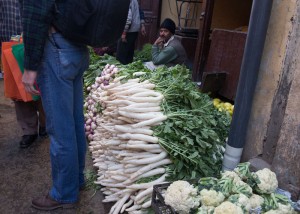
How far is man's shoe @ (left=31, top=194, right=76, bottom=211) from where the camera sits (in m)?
2.51

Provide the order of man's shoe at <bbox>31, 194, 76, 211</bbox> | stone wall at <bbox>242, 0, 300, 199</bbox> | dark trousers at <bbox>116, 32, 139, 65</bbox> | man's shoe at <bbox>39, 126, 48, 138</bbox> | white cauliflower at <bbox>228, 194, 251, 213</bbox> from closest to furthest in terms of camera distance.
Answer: white cauliflower at <bbox>228, 194, 251, 213</bbox>
stone wall at <bbox>242, 0, 300, 199</bbox>
man's shoe at <bbox>31, 194, 76, 211</bbox>
man's shoe at <bbox>39, 126, 48, 138</bbox>
dark trousers at <bbox>116, 32, 139, 65</bbox>

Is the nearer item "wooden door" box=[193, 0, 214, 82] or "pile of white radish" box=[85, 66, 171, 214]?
"pile of white radish" box=[85, 66, 171, 214]

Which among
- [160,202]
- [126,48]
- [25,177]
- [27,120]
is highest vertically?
Answer: [126,48]

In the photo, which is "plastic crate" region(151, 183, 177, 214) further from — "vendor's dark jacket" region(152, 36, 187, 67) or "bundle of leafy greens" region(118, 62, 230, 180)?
"vendor's dark jacket" region(152, 36, 187, 67)

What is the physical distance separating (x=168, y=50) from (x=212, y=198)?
319cm

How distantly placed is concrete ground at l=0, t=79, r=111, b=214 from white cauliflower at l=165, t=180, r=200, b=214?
3.42 ft

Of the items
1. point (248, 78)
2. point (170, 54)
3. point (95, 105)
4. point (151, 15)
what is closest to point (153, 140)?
point (248, 78)

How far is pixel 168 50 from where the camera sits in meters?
4.60

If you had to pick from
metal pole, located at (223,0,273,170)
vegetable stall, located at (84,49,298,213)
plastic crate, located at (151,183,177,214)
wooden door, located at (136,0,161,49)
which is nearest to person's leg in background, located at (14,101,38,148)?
vegetable stall, located at (84,49,298,213)

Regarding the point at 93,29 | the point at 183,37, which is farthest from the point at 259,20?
the point at 183,37

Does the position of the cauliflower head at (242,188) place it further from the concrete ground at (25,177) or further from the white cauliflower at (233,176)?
the concrete ground at (25,177)

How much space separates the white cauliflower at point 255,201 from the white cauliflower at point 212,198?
18 centimetres

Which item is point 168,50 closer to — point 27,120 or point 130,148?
point 27,120

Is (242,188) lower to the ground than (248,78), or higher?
lower
